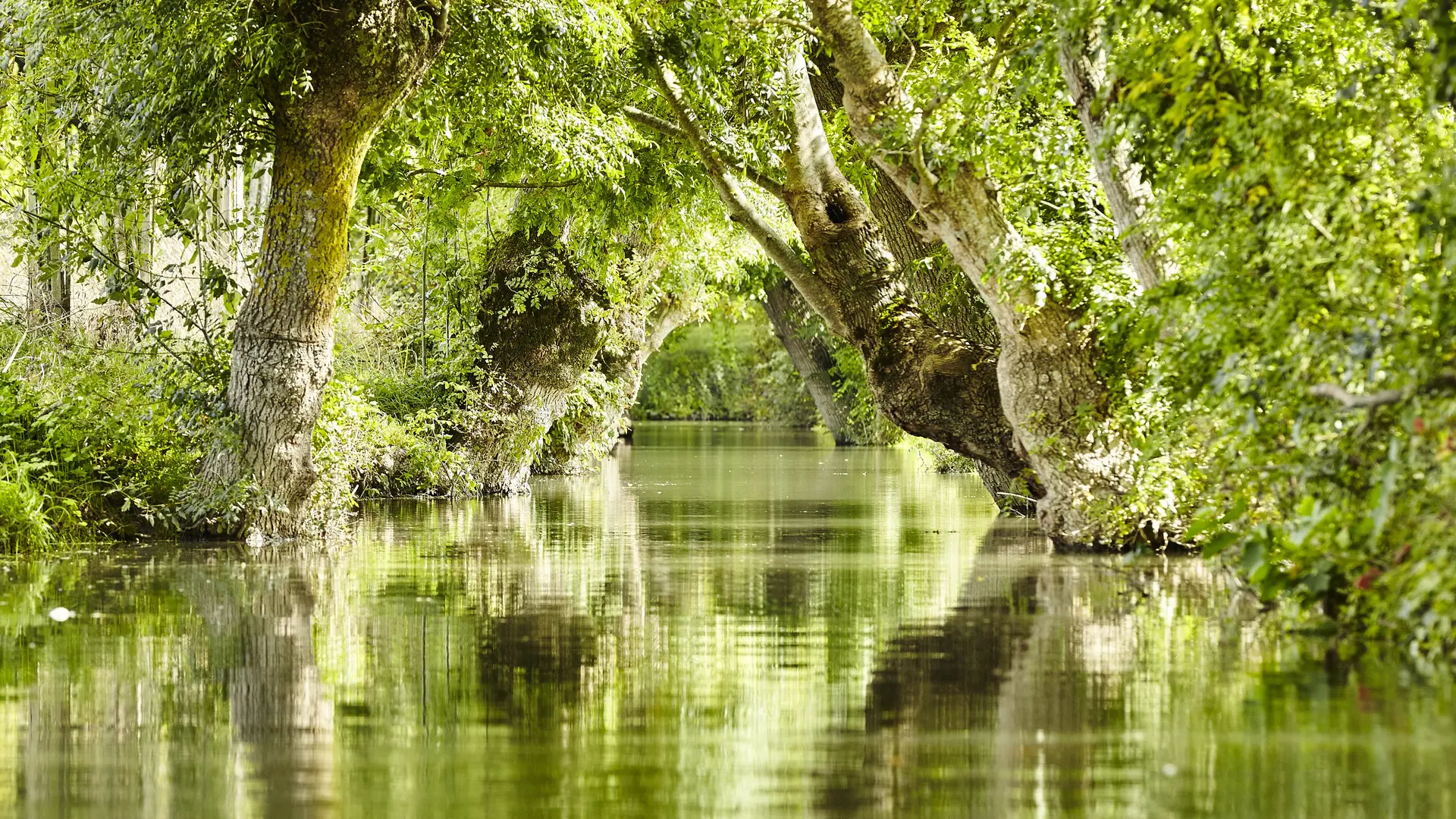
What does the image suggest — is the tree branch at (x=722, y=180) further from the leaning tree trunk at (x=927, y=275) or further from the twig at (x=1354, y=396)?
the twig at (x=1354, y=396)

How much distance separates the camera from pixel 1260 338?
8625 millimetres

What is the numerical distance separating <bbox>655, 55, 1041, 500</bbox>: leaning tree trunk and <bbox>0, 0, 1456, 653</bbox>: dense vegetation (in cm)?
4

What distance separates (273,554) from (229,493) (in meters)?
1.10

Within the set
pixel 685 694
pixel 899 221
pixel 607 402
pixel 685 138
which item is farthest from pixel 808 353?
pixel 685 694

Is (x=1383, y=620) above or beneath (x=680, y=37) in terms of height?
beneath

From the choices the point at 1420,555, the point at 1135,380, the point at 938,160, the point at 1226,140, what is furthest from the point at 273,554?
the point at 1420,555

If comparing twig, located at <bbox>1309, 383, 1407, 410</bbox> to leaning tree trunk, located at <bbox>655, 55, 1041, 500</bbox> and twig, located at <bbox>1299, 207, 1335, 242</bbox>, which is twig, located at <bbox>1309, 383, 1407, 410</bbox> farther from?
leaning tree trunk, located at <bbox>655, 55, 1041, 500</bbox>

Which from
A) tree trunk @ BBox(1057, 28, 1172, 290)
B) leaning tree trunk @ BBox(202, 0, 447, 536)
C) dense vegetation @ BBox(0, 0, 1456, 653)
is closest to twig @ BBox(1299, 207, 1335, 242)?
dense vegetation @ BBox(0, 0, 1456, 653)

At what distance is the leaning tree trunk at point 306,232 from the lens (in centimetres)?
1426

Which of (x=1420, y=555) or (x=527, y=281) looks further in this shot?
(x=527, y=281)

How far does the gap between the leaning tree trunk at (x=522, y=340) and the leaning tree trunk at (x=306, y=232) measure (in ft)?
30.5

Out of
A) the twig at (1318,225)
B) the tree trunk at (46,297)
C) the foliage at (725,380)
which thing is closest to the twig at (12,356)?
the tree trunk at (46,297)

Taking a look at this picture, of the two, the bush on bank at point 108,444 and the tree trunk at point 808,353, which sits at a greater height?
the tree trunk at point 808,353

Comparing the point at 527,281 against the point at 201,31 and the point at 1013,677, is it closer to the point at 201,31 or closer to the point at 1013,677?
the point at 201,31
